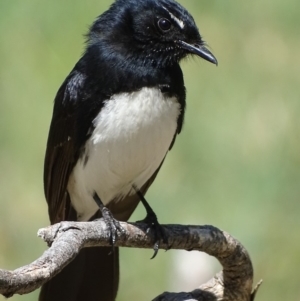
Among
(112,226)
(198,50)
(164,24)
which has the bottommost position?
(112,226)

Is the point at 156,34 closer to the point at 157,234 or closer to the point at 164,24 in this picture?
the point at 164,24

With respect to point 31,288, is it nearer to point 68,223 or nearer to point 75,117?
point 68,223

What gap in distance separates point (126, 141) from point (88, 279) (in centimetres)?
83

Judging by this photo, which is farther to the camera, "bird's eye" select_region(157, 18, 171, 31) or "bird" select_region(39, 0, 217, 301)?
"bird's eye" select_region(157, 18, 171, 31)

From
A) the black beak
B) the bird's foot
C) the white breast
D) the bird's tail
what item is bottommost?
the bird's tail

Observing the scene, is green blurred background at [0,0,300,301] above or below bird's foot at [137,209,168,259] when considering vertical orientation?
above

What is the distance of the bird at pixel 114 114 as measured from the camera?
4230mm

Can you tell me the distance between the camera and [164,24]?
4352 millimetres

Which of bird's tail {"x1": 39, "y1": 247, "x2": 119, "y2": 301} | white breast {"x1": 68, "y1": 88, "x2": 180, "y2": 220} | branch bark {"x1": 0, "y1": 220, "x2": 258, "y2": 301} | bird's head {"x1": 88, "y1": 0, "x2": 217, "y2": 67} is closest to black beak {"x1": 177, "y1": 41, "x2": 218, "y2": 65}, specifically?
bird's head {"x1": 88, "y1": 0, "x2": 217, "y2": 67}

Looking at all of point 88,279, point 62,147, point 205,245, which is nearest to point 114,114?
point 62,147

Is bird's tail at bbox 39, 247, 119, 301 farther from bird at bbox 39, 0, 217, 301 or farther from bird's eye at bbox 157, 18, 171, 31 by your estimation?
bird's eye at bbox 157, 18, 171, 31

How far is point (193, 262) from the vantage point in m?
5.64

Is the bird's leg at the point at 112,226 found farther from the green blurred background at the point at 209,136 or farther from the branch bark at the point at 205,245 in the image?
the green blurred background at the point at 209,136

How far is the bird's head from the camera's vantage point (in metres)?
4.34
